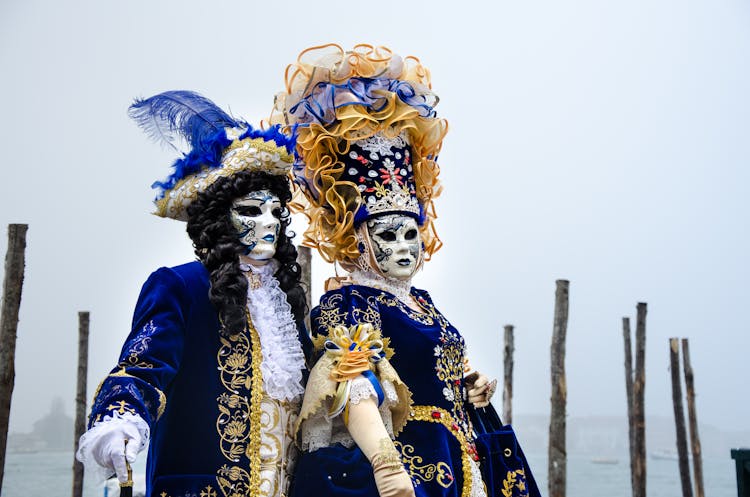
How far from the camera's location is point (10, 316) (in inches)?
270

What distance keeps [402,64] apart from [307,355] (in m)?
1.39

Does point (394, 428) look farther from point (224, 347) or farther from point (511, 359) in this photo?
point (511, 359)

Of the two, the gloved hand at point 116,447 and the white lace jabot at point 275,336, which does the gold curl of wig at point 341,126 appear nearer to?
the white lace jabot at point 275,336

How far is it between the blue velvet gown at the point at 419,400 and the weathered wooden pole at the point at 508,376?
24.6 feet

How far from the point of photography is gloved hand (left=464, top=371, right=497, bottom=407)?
381cm

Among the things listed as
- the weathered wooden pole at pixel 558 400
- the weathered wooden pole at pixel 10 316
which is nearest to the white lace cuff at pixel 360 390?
the weathered wooden pole at pixel 10 316

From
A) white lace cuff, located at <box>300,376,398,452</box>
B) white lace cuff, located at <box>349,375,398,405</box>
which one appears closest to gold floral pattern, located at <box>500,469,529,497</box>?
white lace cuff, located at <box>300,376,398,452</box>

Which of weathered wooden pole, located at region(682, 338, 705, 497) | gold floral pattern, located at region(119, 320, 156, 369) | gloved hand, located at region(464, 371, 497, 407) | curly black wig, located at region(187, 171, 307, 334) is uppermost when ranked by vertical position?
curly black wig, located at region(187, 171, 307, 334)

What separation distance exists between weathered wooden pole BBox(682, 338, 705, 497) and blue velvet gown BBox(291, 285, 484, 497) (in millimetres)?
9385

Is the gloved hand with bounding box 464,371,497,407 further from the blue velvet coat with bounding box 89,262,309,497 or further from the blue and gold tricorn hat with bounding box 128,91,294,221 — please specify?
the blue and gold tricorn hat with bounding box 128,91,294,221

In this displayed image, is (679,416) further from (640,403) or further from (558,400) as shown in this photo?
(558,400)

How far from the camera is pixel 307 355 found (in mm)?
3482

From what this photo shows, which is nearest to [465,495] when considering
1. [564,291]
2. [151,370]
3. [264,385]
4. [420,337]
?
[420,337]

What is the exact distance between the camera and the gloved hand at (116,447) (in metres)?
2.60
